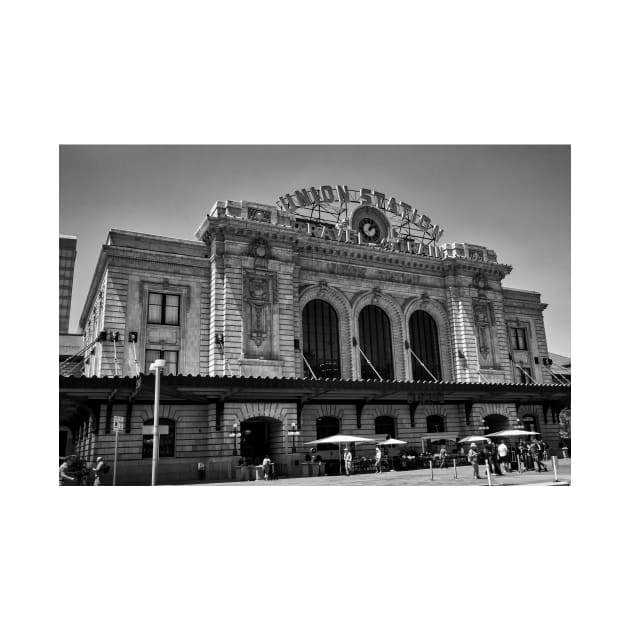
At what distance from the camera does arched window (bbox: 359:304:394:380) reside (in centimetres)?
4247

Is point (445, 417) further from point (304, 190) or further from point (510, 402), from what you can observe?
point (304, 190)

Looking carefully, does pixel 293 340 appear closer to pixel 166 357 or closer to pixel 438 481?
pixel 166 357

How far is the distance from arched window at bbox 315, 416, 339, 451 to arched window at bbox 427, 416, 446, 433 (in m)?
7.73

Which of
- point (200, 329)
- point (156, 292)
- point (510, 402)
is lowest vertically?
point (510, 402)

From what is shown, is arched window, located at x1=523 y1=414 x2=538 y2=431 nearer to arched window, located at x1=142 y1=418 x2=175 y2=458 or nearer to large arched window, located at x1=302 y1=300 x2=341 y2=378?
large arched window, located at x1=302 y1=300 x2=341 y2=378

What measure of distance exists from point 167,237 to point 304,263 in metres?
9.82

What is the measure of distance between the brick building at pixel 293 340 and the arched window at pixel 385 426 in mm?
81

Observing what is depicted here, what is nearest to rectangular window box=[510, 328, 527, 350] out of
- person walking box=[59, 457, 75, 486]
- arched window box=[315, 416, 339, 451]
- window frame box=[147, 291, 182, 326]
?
arched window box=[315, 416, 339, 451]

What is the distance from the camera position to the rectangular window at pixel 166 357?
35.6 m

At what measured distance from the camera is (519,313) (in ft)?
168

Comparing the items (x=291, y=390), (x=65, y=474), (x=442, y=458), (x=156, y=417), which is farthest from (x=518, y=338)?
(x=65, y=474)

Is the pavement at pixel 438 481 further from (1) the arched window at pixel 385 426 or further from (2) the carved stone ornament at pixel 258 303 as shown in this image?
(2) the carved stone ornament at pixel 258 303

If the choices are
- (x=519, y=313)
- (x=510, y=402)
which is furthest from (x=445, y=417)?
(x=519, y=313)

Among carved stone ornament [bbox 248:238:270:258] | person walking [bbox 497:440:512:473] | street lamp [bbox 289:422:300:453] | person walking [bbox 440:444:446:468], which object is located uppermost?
carved stone ornament [bbox 248:238:270:258]
